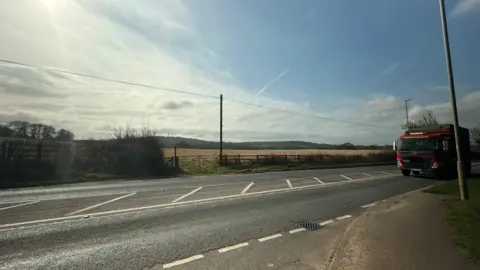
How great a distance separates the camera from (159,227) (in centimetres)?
738

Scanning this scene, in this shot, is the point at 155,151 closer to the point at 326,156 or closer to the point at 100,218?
the point at 100,218

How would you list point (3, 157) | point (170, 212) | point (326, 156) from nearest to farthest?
point (170, 212) → point (3, 157) → point (326, 156)

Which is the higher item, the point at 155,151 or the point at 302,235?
the point at 155,151

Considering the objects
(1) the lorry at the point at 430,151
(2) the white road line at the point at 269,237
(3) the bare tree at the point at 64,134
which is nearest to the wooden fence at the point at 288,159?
(3) the bare tree at the point at 64,134

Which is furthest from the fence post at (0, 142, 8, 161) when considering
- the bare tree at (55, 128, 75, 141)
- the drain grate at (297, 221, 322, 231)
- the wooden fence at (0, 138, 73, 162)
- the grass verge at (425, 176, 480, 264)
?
the grass verge at (425, 176, 480, 264)

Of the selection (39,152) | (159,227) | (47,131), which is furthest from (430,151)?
(47,131)

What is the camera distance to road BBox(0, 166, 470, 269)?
210 inches

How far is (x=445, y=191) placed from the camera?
13.3 m

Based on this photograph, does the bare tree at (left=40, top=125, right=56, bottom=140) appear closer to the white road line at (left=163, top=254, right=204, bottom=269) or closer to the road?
the road

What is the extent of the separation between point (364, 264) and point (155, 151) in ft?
91.5

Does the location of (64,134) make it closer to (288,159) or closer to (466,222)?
(288,159)

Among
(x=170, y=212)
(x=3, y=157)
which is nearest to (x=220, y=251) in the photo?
(x=170, y=212)

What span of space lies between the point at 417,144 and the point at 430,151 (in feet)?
3.17

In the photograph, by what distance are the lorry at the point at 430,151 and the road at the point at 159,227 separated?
1045 centimetres
